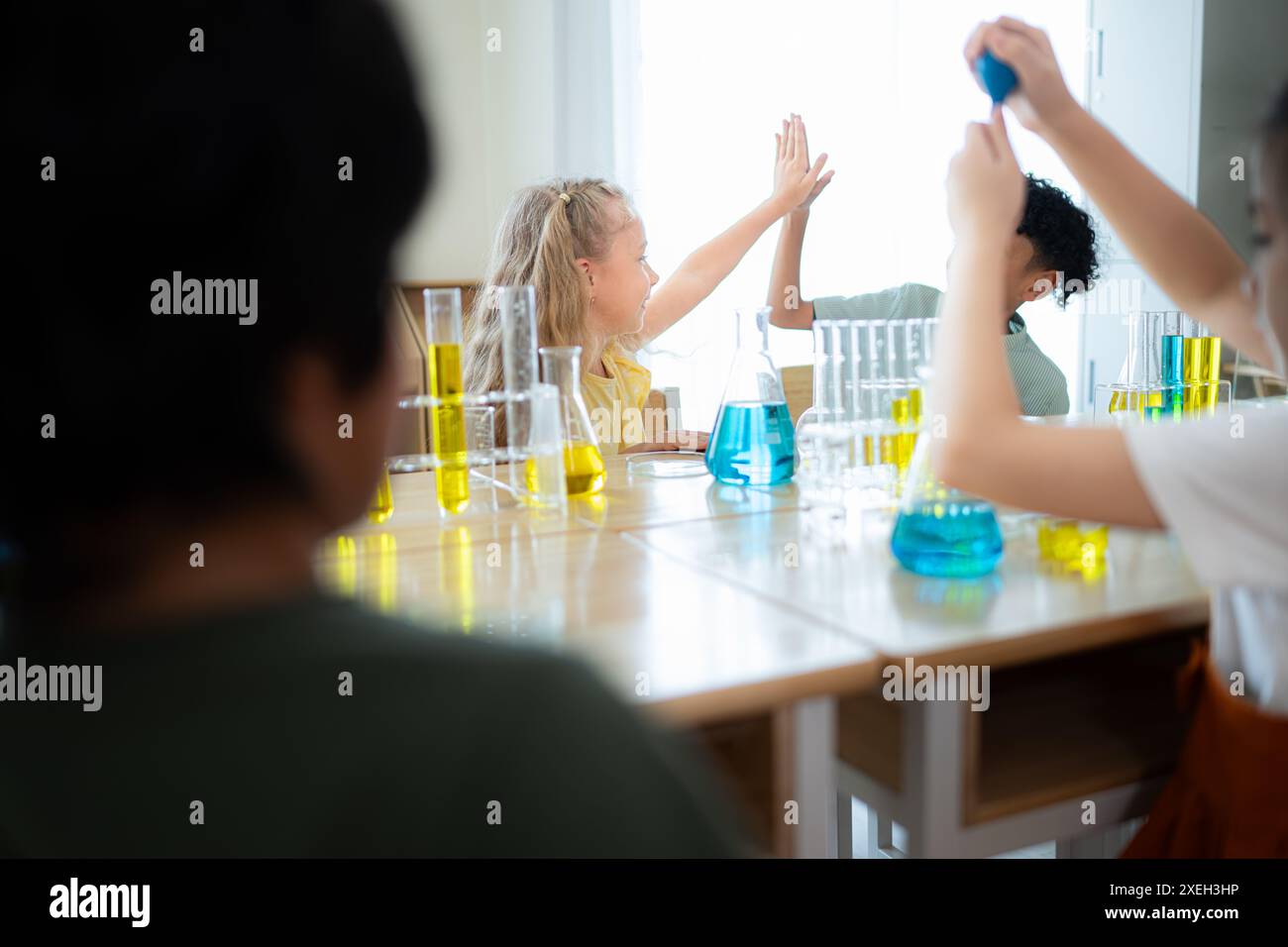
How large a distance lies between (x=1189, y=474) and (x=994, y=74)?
1.55 feet

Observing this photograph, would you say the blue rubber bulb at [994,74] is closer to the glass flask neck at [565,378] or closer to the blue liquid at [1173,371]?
the glass flask neck at [565,378]

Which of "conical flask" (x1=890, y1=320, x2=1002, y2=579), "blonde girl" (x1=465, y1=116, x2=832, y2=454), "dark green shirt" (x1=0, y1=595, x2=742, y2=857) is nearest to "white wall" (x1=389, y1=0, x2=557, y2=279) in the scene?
"blonde girl" (x1=465, y1=116, x2=832, y2=454)

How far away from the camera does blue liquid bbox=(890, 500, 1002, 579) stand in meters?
0.94

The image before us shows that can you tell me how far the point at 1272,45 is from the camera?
3.29 metres

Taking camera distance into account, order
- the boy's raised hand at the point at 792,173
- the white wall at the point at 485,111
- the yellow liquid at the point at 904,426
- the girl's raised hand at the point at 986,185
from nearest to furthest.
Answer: the girl's raised hand at the point at 986,185
the yellow liquid at the point at 904,426
the boy's raised hand at the point at 792,173
the white wall at the point at 485,111

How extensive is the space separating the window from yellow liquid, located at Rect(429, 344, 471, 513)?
5.52ft

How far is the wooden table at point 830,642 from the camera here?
770 mm

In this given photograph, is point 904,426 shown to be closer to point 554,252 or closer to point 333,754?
point 333,754

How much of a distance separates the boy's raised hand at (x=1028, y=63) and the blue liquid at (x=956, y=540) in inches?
16.3

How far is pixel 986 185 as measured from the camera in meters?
0.94

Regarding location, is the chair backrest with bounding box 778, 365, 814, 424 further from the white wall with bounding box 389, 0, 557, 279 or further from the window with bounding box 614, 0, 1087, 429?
the white wall with bounding box 389, 0, 557, 279

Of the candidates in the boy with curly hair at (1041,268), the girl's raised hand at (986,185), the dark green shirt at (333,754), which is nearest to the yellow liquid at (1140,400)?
the boy with curly hair at (1041,268)
